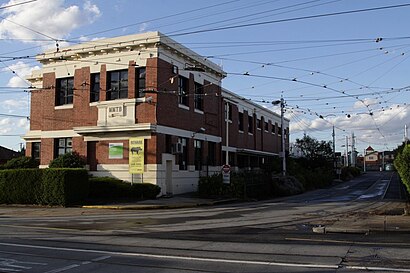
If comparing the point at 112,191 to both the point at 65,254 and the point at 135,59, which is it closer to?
the point at 135,59

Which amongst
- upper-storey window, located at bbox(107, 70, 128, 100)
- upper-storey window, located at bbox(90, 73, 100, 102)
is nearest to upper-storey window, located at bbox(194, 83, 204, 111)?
upper-storey window, located at bbox(107, 70, 128, 100)

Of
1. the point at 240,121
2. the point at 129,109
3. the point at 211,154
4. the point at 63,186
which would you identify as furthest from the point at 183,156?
the point at 240,121

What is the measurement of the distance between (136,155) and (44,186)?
236 inches

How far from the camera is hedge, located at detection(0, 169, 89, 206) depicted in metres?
26.4

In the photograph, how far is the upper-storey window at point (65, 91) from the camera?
33.9 meters

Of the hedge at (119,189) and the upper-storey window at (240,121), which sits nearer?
the hedge at (119,189)

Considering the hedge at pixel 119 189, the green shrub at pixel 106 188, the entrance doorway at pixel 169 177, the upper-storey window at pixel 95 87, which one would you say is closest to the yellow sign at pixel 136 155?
the hedge at pixel 119 189

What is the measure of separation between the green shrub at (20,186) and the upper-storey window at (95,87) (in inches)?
284

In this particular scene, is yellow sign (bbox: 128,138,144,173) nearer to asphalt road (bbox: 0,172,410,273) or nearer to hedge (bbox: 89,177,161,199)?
hedge (bbox: 89,177,161,199)

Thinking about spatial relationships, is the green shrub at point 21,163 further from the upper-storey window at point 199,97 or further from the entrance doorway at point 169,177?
the upper-storey window at point 199,97

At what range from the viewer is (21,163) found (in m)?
34.0

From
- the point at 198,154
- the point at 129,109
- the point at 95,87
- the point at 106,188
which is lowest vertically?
the point at 106,188

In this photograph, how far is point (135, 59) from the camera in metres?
30.6

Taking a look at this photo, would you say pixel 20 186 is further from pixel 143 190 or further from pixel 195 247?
pixel 195 247
